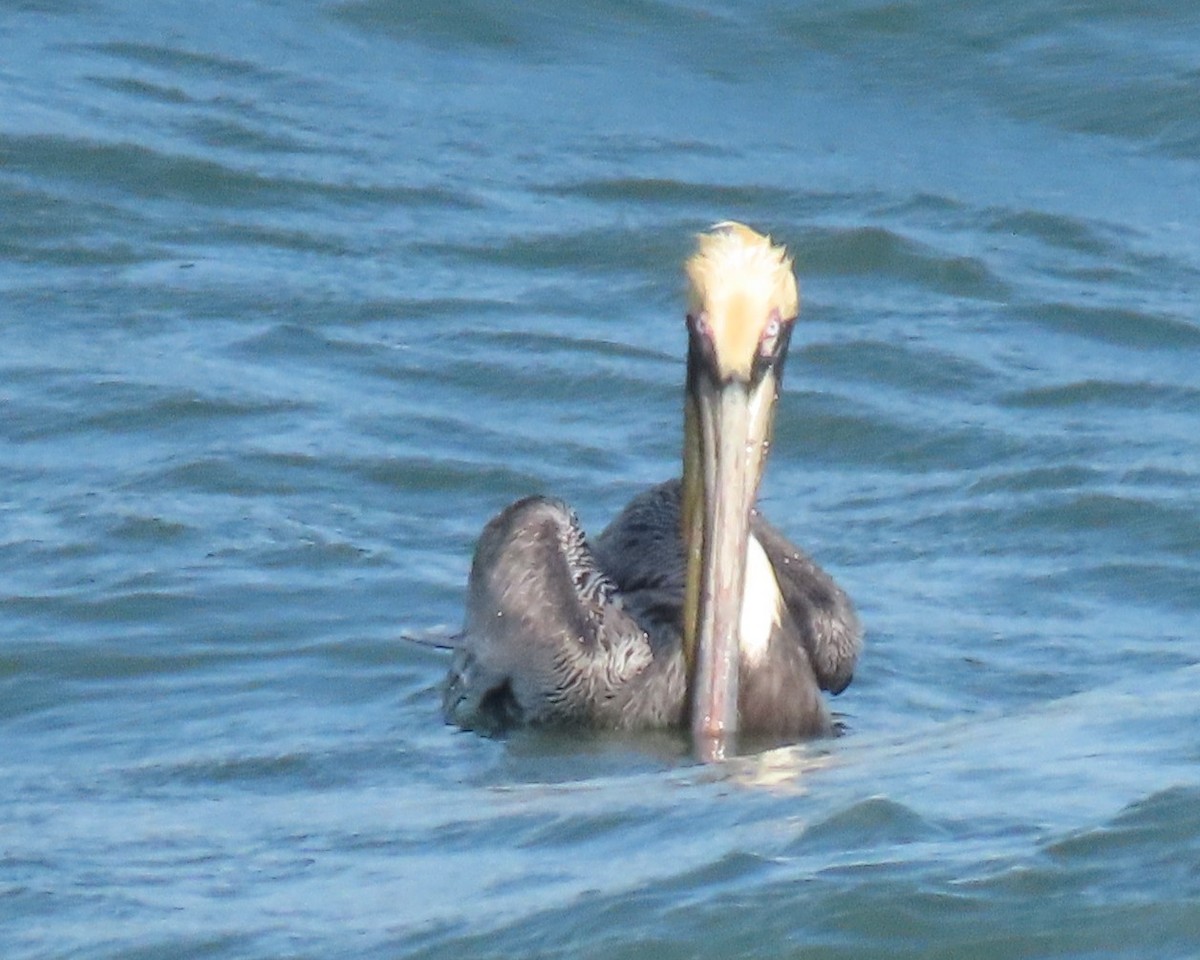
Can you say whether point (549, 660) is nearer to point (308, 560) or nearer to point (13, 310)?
point (308, 560)

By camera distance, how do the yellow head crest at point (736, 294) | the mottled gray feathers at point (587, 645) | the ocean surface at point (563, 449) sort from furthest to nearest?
the mottled gray feathers at point (587, 645), the yellow head crest at point (736, 294), the ocean surface at point (563, 449)

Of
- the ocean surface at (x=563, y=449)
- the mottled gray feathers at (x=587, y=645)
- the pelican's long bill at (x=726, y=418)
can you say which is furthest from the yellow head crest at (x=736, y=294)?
the ocean surface at (x=563, y=449)

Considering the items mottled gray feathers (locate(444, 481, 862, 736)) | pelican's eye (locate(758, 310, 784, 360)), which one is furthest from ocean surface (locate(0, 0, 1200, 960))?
pelican's eye (locate(758, 310, 784, 360))

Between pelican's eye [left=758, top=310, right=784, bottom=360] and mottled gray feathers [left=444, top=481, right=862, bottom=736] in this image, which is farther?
mottled gray feathers [left=444, top=481, right=862, bottom=736]

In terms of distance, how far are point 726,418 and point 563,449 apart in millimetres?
2793

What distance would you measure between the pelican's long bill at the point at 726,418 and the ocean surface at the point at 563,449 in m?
0.23

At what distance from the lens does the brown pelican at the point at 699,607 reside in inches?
291

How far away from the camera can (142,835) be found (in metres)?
6.08

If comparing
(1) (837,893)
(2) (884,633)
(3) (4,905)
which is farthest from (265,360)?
(1) (837,893)

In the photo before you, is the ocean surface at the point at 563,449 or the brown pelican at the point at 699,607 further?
the brown pelican at the point at 699,607

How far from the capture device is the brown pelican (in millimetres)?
7379

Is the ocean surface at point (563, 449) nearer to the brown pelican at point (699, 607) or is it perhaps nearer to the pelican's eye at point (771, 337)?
the brown pelican at point (699, 607)

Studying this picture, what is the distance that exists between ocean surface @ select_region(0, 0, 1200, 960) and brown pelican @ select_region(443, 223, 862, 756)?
7.0 inches

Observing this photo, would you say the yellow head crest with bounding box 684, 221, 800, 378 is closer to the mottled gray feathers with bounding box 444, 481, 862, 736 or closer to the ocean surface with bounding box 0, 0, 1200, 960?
the mottled gray feathers with bounding box 444, 481, 862, 736
